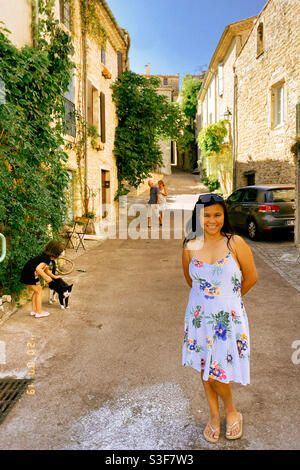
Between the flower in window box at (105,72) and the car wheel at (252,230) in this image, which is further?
the flower in window box at (105,72)

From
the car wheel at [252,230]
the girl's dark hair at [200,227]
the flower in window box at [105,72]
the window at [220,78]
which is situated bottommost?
the car wheel at [252,230]

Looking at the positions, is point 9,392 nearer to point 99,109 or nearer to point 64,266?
point 64,266

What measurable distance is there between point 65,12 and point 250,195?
24.5 ft

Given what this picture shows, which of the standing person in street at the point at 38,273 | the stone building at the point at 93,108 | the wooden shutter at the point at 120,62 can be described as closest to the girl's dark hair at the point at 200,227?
the standing person in street at the point at 38,273

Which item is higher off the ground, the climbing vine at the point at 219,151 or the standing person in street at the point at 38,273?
the climbing vine at the point at 219,151

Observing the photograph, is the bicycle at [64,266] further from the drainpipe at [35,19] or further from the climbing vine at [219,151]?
the climbing vine at [219,151]

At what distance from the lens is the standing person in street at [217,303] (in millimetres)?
2438

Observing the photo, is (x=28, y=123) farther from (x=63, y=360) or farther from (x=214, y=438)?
(x=214, y=438)

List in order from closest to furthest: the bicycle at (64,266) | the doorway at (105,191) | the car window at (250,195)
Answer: the bicycle at (64,266), the car window at (250,195), the doorway at (105,191)

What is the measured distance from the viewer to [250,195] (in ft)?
37.5

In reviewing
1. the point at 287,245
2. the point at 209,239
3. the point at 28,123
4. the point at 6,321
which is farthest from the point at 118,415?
the point at 287,245

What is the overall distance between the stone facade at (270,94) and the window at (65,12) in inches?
270

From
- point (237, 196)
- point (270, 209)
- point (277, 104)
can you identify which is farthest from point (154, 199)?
point (277, 104)
